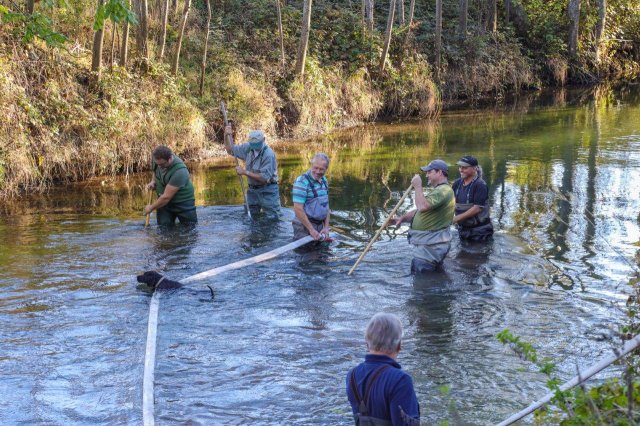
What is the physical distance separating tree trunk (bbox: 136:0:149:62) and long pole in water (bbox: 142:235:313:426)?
1096 centimetres

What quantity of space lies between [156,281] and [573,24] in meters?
34.1

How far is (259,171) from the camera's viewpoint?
13.1m

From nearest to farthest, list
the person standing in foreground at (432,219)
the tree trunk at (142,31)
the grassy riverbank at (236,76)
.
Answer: the person standing in foreground at (432,219) → the grassy riverbank at (236,76) → the tree trunk at (142,31)

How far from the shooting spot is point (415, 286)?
10.2 meters

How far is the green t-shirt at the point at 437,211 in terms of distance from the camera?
9633 mm

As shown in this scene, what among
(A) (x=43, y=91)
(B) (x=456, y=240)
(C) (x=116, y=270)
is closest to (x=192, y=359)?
(C) (x=116, y=270)

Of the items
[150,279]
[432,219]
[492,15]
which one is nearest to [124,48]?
[150,279]

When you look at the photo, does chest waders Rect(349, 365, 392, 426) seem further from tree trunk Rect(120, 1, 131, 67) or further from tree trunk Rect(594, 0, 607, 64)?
tree trunk Rect(594, 0, 607, 64)

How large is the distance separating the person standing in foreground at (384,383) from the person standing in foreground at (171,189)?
26.7 feet

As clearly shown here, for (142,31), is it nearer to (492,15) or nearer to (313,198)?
(313,198)

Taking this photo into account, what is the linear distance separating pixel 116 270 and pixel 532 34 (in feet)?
107

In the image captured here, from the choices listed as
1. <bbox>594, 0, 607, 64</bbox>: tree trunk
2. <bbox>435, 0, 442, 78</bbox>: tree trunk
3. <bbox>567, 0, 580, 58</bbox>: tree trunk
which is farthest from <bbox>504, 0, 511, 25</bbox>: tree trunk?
<bbox>435, 0, 442, 78</bbox>: tree trunk

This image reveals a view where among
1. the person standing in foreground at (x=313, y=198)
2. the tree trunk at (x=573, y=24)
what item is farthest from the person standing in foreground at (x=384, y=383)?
the tree trunk at (x=573, y=24)

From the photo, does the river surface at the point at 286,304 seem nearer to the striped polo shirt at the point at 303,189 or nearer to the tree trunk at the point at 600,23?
the striped polo shirt at the point at 303,189
